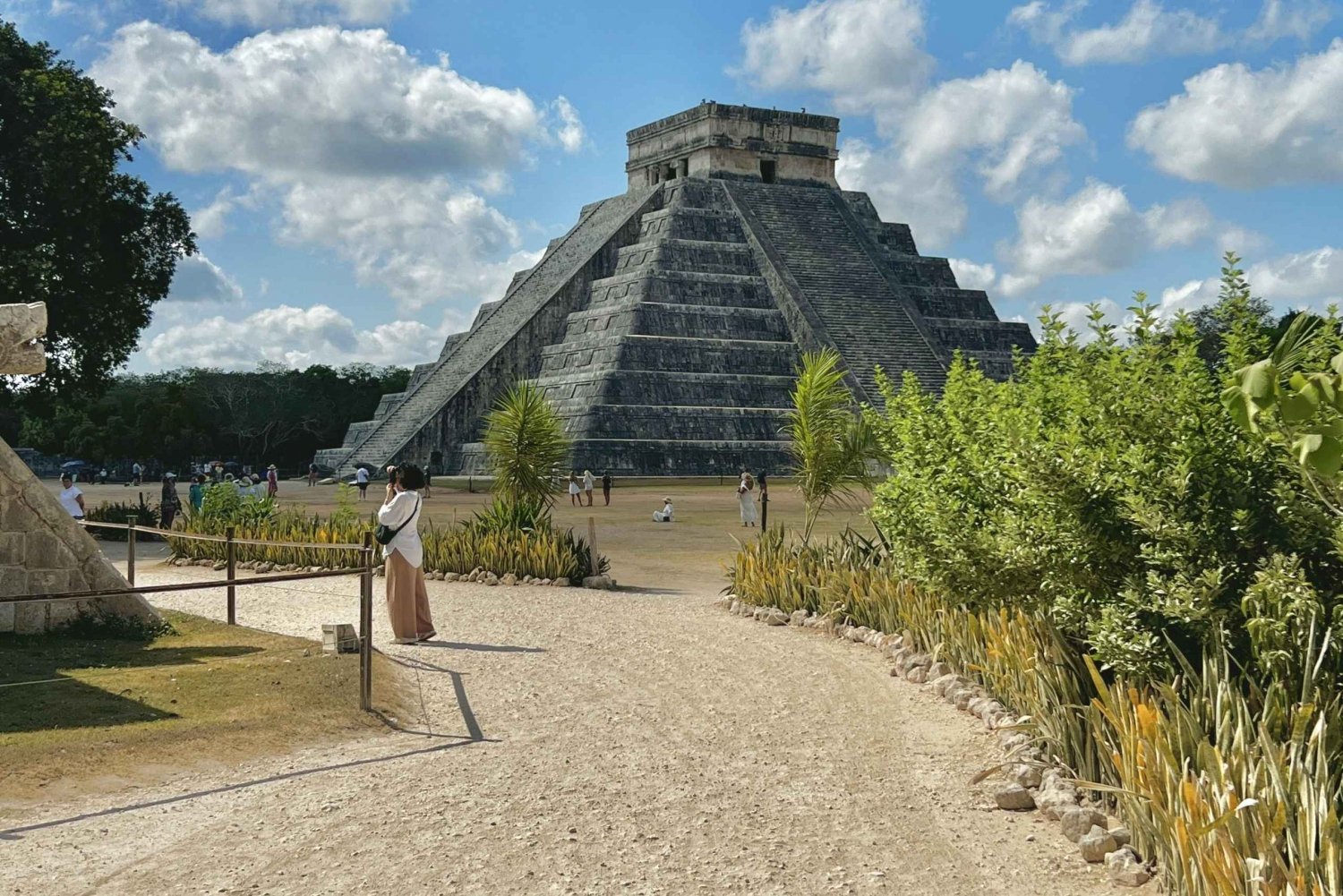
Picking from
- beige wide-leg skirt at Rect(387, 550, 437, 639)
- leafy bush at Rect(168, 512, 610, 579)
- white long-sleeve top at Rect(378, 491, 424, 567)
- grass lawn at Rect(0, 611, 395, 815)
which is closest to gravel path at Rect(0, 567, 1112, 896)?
grass lawn at Rect(0, 611, 395, 815)

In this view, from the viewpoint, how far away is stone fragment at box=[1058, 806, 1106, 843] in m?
4.98

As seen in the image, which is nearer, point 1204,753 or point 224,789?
point 1204,753

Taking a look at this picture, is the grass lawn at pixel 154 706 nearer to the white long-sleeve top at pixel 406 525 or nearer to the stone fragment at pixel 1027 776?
the white long-sleeve top at pixel 406 525

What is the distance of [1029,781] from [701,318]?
33.3m

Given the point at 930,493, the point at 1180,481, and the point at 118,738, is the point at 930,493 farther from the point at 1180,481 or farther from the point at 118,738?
the point at 118,738

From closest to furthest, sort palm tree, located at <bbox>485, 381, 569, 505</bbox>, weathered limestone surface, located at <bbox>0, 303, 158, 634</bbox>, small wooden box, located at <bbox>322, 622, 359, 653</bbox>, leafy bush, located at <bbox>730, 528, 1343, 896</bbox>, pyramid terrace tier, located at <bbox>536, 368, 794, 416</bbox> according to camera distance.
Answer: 1. leafy bush, located at <bbox>730, 528, 1343, 896</bbox>
2. small wooden box, located at <bbox>322, 622, 359, 653</bbox>
3. weathered limestone surface, located at <bbox>0, 303, 158, 634</bbox>
4. palm tree, located at <bbox>485, 381, 569, 505</bbox>
5. pyramid terrace tier, located at <bbox>536, 368, 794, 416</bbox>

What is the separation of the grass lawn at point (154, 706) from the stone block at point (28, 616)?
10 cm

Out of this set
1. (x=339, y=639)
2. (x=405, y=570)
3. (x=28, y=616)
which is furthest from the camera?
(x=405, y=570)

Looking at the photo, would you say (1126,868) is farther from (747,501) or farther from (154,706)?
(747,501)

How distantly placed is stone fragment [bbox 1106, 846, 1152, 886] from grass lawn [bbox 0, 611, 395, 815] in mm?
3696

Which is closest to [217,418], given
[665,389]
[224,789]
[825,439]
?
[665,389]

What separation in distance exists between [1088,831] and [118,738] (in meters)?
4.41

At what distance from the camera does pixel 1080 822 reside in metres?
4.99

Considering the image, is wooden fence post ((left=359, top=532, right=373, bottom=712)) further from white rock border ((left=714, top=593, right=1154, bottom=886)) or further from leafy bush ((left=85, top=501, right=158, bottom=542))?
leafy bush ((left=85, top=501, right=158, bottom=542))
